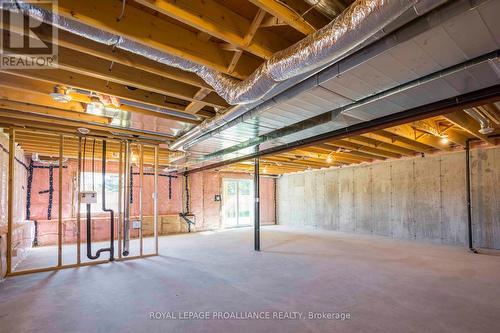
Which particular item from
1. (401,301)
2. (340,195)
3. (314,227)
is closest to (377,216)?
(340,195)

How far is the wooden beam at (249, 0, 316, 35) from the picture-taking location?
5.16 ft

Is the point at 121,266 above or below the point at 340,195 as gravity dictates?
below

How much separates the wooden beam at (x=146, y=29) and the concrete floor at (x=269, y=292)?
233 centimetres

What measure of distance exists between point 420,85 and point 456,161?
518 cm

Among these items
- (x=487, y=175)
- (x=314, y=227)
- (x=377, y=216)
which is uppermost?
(x=487, y=175)

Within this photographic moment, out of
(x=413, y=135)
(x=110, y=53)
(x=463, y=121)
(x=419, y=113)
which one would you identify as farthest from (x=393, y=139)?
(x=110, y=53)

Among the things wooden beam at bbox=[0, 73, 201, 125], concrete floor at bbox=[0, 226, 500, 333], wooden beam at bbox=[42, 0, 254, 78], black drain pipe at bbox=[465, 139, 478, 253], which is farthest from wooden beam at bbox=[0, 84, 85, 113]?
black drain pipe at bbox=[465, 139, 478, 253]

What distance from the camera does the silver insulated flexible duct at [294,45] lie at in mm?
1394

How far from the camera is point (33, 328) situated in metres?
2.41

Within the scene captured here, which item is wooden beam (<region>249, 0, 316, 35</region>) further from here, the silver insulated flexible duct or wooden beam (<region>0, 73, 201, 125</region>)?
wooden beam (<region>0, 73, 201, 125</region>)

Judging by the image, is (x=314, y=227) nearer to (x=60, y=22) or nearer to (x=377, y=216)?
(x=377, y=216)

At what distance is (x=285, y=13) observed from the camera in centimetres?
167

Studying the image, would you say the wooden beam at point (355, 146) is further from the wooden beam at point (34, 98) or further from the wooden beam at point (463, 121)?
the wooden beam at point (34, 98)

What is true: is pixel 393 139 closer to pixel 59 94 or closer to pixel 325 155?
pixel 325 155
